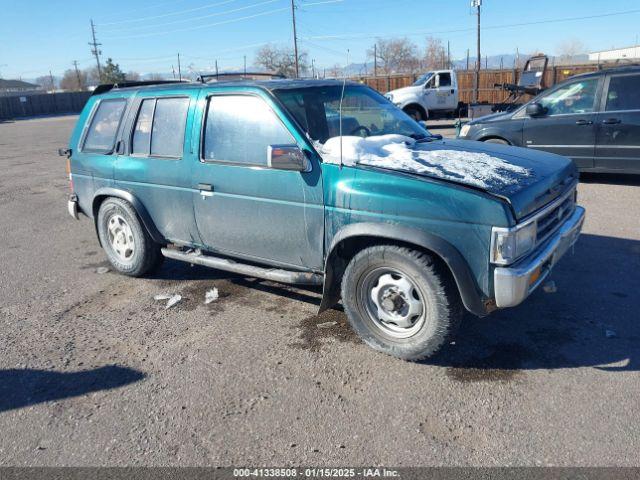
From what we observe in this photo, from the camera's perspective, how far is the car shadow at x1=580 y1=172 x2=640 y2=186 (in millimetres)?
8867

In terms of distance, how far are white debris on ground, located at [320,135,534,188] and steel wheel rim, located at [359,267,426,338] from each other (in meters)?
0.74

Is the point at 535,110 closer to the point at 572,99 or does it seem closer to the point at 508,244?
the point at 572,99

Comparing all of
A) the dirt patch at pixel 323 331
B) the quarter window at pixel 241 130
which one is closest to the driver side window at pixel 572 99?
the dirt patch at pixel 323 331

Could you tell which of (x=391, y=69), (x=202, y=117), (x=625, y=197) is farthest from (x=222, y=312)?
(x=391, y=69)

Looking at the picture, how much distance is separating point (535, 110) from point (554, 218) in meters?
5.58

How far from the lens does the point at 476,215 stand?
318 centimetres

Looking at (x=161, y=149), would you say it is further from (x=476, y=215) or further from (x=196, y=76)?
(x=476, y=215)

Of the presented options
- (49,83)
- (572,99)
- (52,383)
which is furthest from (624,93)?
(49,83)

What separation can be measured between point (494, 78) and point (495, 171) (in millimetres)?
24358

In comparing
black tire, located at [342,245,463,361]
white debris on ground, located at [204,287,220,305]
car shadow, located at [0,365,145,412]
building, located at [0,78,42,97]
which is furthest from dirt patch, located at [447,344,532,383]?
building, located at [0,78,42,97]

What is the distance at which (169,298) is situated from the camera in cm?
501

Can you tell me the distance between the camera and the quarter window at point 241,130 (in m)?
4.08

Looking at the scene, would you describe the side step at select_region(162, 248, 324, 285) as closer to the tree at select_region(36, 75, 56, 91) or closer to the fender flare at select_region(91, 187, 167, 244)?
the fender flare at select_region(91, 187, 167, 244)

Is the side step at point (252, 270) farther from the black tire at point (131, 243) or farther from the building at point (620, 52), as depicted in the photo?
the building at point (620, 52)
